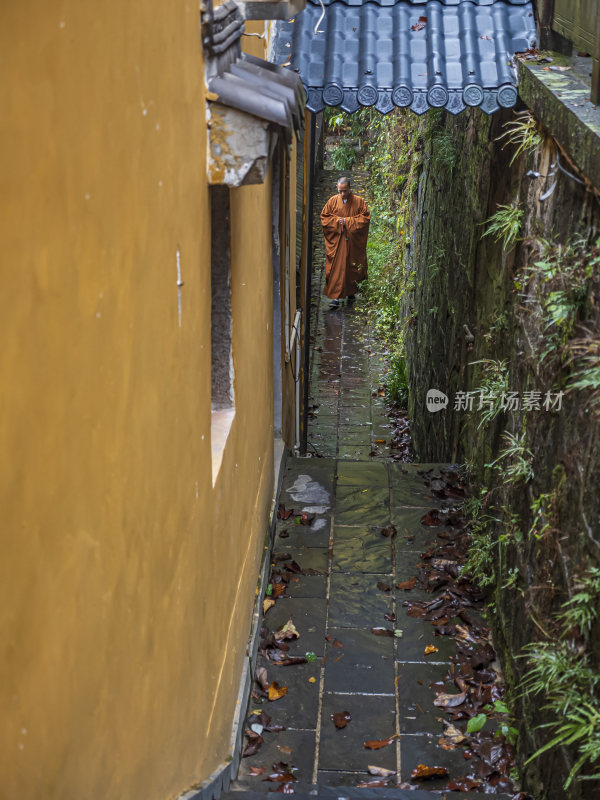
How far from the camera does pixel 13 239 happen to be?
1312 millimetres

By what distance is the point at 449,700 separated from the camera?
16.5 feet

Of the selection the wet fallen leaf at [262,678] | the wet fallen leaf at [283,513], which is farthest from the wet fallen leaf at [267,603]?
the wet fallen leaf at [283,513]

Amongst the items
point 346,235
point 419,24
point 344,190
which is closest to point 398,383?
point 346,235

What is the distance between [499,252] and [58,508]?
4.95 meters

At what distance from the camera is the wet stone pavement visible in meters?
4.70

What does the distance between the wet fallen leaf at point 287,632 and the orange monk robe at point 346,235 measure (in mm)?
9515

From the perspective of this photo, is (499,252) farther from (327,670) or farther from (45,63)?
(45,63)

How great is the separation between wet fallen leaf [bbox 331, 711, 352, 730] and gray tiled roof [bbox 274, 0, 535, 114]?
3783mm

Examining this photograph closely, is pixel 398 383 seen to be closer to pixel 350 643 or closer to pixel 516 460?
pixel 350 643

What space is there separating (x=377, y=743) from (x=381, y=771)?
0.69ft

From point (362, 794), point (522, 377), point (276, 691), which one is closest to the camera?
point (362, 794)

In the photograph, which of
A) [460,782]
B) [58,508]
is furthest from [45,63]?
[460,782]

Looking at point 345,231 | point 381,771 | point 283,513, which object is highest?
point 345,231

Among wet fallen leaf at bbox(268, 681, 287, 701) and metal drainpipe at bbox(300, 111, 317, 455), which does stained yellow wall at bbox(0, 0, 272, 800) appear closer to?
wet fallen leaf at bbox(268, 681, 287, 701)
